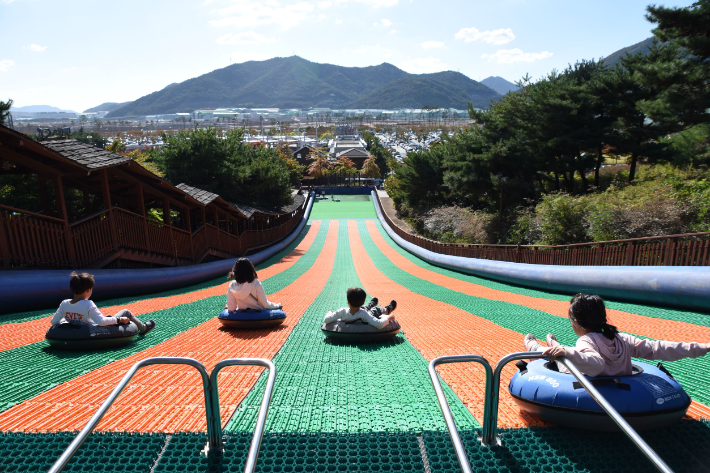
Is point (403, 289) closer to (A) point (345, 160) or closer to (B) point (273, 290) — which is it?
(B) point (273, 290)

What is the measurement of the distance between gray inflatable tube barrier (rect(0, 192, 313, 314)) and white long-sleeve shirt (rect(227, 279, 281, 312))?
13.8ft

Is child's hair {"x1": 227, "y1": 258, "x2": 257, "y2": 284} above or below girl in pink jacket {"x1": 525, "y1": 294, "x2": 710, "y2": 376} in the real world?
below

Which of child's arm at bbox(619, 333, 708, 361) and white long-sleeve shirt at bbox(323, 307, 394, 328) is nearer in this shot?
child's arm at bbox(619, 333, 708, 361)

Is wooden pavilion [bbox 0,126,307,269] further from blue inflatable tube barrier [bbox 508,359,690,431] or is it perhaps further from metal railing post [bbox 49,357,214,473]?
blue inflatable tube barrier [bbox 508,359,690,431]

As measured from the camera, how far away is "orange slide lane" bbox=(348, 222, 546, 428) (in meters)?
3.58

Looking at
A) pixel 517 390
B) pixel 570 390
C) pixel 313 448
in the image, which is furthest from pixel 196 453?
pixel 570 390

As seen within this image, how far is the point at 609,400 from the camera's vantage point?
9.65 feet

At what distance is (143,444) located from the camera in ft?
9.43

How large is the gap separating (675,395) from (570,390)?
74 centimetres

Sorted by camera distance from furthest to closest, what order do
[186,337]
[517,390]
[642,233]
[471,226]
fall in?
[471,226] < [642,233] < [186,337] < [517,390]

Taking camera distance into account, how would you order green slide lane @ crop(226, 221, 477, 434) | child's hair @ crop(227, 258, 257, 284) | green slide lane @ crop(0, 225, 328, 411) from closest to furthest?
green slide lane @ crop(226, 221, 477, 434) < green slide lane @ crop(0, 225, 328, 411) < child's hair @ crop(227, 258, 257, 284)

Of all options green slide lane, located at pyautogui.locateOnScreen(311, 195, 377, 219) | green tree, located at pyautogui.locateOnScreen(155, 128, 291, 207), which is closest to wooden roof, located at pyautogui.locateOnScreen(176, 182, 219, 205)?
green tree, located at pyautogui.locateOnScreen(155, 128, 291, 207)

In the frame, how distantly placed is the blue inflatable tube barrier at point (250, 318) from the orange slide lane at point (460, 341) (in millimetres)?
2157

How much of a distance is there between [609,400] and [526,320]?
457 cm
